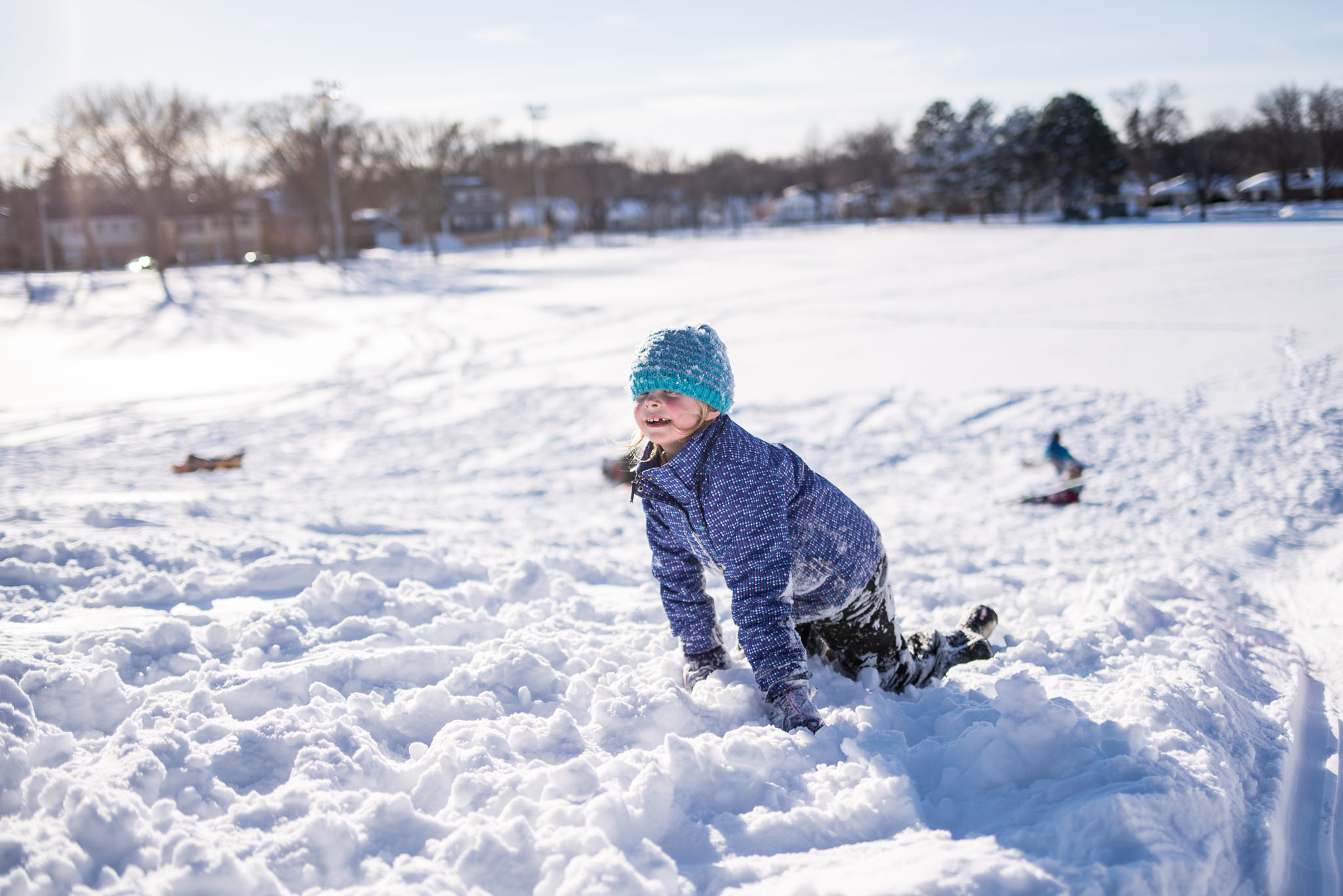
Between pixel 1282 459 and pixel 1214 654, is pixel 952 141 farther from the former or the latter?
pixel 1214 654

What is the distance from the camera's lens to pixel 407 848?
1.61 meters

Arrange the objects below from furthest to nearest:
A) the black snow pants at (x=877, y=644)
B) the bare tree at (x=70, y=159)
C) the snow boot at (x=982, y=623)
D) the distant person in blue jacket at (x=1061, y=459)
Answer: the bare tree at (x=70, y=159)
the distant person in blue jacket at (x=1061, y=459)
the snow boot at (x=982, y=623)
the black snow pants at (x=877, y=644)

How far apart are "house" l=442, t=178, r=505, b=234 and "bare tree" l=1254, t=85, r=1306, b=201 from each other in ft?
162

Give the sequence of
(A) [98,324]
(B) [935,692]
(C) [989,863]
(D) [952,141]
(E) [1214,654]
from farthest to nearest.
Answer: (D) [952,141] → (A) [98,324] → (E) [1214,654] → (B) [935,692] → (C) [989,863]

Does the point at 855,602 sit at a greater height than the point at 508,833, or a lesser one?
greater

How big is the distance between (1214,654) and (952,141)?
56710mm

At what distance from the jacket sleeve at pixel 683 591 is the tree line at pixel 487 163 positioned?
32200 mm

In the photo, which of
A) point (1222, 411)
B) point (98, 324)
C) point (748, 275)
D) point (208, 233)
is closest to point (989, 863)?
point (1222, 411)

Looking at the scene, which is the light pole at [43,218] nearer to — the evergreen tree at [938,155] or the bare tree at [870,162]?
the evergreen tree at [938,155]

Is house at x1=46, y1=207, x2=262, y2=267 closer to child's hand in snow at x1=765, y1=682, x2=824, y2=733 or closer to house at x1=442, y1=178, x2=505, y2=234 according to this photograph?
house at x1=442, y1=178, x2=505, y2=234

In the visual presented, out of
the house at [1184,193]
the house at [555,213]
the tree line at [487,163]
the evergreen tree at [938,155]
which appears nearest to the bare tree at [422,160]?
the tree line at [487,163]

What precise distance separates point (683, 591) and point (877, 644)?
1.82ft

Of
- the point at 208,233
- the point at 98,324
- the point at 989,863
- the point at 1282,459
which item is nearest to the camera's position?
the point at 989,863

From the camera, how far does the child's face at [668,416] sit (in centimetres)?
213
